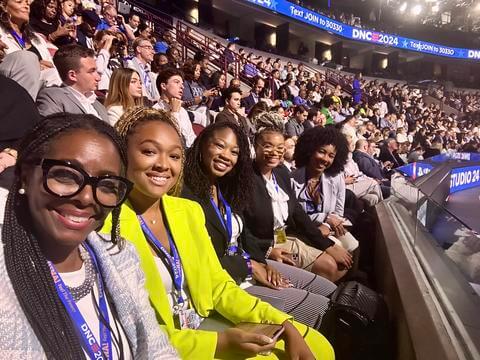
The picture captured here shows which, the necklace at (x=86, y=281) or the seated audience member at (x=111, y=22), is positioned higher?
the seated audience member at (x=111, y=22)

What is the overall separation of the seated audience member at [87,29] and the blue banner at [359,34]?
11.9 meters

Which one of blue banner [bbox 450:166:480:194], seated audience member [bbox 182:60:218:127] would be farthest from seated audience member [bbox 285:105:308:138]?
blue banner [bbox 450:166:480:194]

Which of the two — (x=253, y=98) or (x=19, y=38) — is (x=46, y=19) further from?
(x=253, y=98)

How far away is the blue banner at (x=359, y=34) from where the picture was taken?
18391 millimetres

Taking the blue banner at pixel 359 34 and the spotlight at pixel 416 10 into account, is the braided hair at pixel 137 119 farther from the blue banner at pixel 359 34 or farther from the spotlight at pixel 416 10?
the spotlight at pixel 416 10

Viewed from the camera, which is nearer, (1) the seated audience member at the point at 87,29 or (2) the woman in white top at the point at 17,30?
(2) the woman in white top at the point at 17,30

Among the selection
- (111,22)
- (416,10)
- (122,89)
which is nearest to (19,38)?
(122,89)

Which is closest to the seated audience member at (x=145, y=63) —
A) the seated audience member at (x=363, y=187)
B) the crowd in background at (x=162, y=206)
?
the crowd in background at (x=162, y=206)

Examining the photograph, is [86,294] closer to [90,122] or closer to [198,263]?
[90,122]

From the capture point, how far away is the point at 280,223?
2770 mm

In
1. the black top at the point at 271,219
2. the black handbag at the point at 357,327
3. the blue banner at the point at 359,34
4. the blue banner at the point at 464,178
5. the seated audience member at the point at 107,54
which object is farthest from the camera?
the blue banner at the point at 359,34

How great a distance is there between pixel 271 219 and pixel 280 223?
18cm

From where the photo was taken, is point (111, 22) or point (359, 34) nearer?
point (111, 22)

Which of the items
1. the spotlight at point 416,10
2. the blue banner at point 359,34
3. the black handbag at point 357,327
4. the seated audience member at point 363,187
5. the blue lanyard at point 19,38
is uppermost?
the spotlight at point 416,10
